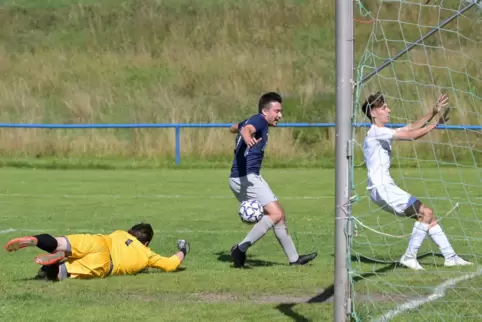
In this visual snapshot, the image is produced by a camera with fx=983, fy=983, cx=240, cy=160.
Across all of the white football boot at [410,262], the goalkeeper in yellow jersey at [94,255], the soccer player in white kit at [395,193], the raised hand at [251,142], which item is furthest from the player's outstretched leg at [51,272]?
the white football boot at [410,262]

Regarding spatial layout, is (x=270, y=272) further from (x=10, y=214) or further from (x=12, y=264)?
(x=10, y=214)

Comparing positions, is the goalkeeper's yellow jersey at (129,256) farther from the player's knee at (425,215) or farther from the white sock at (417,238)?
the player's knee at (425,215)

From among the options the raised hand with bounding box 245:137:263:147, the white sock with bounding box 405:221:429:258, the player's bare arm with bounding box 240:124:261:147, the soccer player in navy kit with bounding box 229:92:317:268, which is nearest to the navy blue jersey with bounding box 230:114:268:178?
the soccer player in navy kit with bounding box 229:92:317:268

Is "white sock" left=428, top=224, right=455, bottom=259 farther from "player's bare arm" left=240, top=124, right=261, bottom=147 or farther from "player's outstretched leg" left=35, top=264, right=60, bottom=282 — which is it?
"player's outstretched leg" left=35, top=264, right=60, bottom=282

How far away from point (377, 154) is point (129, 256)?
9.00ft

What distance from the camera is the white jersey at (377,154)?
32.8 feet

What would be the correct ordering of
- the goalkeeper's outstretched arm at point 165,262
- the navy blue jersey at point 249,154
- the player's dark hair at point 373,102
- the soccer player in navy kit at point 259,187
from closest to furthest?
the player's dark hair at point 373,102
the goalkeeper's outstretched arm at point 165,262
the soccer player in navy kit at point 259,187
the navy blue jersey at point 249,154

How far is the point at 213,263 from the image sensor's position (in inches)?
408

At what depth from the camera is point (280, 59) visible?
37.4 metres

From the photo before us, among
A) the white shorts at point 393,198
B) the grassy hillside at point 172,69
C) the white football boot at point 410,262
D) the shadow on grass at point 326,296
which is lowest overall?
the shadow on grass at point 326,296

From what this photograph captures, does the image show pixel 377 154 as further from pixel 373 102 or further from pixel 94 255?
pixel 94 255

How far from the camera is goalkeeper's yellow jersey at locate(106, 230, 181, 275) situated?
9414 mm

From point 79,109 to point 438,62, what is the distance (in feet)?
41.6

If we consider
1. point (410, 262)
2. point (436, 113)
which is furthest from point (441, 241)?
point (436, 113)
